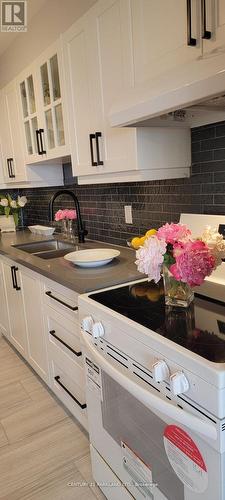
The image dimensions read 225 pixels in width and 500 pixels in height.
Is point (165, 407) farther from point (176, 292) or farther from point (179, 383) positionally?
point (176, 292)

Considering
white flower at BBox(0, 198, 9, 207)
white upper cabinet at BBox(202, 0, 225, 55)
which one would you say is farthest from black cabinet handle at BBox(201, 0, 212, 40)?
white flower at BBox(0, 198, 9, 207)

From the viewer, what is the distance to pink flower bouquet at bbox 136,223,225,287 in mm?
1002

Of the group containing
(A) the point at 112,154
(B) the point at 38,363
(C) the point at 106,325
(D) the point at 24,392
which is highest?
(A) the point at 112,154

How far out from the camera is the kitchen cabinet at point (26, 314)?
203 cm

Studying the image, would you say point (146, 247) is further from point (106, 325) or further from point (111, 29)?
point (111, 29)

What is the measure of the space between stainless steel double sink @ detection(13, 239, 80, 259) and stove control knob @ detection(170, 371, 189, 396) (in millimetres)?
1644

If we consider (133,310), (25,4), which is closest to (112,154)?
(133,310)

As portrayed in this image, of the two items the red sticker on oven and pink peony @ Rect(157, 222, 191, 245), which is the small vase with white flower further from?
the red sticker on oven

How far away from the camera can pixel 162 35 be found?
1.21 m

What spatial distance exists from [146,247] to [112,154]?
2.35 feet

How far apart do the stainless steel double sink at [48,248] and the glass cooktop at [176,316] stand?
1.12m

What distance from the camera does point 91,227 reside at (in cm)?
256

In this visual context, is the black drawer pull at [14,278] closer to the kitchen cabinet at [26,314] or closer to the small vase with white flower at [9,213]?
the kitchen cabinet at [26,314]

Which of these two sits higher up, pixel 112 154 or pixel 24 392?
pixel 112 154
